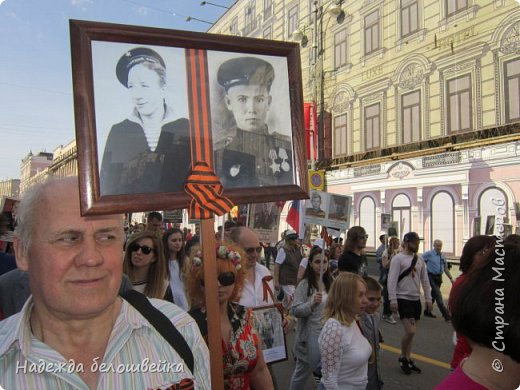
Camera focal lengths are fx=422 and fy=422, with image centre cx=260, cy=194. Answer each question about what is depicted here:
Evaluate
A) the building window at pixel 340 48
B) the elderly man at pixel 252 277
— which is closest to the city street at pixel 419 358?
the elderly man at pixel 252 277

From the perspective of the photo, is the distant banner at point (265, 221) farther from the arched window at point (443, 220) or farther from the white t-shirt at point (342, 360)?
the arched window at point (443, 220)

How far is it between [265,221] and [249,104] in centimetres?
731

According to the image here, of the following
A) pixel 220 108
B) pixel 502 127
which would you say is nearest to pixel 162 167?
pixel 220 108

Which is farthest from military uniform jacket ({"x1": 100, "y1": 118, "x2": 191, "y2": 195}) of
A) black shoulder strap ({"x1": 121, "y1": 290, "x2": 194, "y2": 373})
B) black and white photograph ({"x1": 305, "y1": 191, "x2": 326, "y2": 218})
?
black and white photograph ({"x1": 305, "y1": 191, "x2": 326, "y2": 218})

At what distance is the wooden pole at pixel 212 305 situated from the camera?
63.1 inches

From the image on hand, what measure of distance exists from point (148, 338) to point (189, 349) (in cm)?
16

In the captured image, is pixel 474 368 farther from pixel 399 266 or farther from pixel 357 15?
pixel 357 15

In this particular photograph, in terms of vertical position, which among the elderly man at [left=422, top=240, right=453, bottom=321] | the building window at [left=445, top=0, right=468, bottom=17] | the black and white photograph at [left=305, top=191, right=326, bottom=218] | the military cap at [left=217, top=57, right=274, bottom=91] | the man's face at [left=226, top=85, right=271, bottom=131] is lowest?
the elderly man at [left=422, top=240, right=453, bottom=321]

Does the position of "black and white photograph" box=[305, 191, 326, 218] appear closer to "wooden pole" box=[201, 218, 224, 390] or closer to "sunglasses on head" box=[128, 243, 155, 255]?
"sunglasses on head" box=[128, 243, 155, 255]

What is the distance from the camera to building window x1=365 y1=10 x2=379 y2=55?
17.5 meters

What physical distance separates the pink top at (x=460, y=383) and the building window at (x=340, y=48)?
1923cm

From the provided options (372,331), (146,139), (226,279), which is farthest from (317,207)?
(146,139)

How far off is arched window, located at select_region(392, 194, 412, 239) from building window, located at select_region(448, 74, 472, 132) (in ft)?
10.4

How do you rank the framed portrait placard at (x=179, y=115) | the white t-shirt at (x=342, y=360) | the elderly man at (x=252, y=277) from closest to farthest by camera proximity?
the framed portrait placard at (x=179, y=115) → the white t-shirt at (x=342, y=360) → the elderly man at (x=252, y=277)
